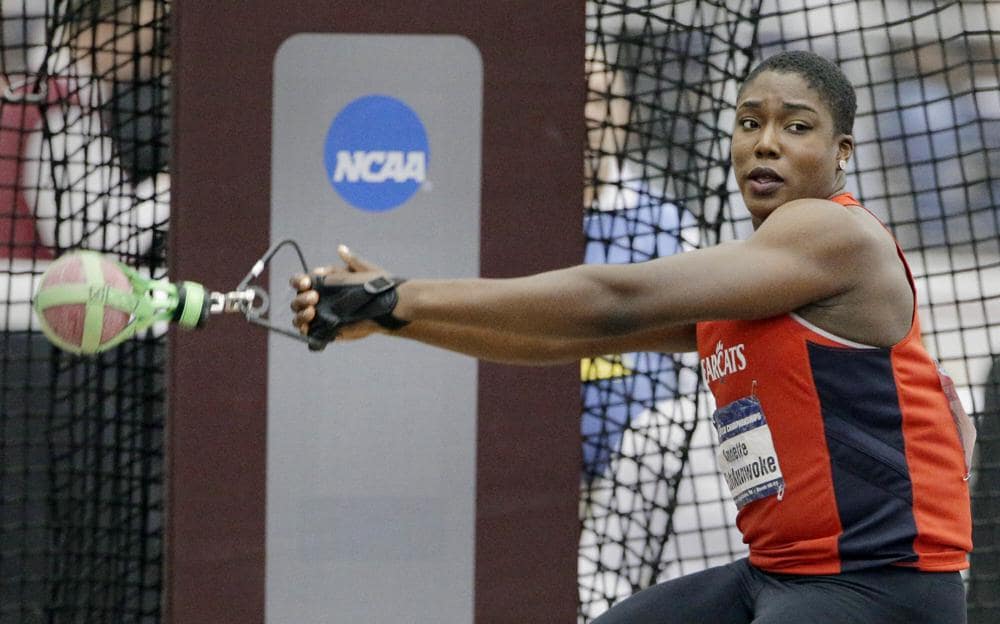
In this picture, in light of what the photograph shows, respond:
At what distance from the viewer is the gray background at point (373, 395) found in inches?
128

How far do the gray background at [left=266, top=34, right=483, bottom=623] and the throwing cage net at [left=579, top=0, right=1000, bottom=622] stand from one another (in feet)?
2.77

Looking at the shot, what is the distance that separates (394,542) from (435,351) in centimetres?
46

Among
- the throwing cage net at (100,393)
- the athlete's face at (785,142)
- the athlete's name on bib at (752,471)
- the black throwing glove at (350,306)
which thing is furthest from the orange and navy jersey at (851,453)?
the throwing cage net at (100,393)

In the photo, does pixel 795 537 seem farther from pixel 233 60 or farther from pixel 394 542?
pixel 233 60

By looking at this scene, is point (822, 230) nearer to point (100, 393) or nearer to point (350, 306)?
point (350, 306)

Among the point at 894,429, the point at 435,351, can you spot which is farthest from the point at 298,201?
the point at 894,429

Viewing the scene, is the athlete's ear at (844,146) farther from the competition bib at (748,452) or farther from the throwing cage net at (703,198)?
the throwing cage net at (703,198)

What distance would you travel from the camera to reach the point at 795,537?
2682 millimetres

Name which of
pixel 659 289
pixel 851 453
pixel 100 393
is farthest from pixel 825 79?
pixel 100 393

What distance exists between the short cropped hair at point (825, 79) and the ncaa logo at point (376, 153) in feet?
2.79

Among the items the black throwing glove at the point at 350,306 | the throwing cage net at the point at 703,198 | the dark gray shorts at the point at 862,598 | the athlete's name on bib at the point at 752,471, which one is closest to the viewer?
the black throwing glove at the point at 350,306

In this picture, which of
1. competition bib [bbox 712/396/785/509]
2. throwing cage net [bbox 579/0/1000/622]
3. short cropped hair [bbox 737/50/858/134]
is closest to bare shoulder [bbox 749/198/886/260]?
short cropped hair [bbox 737/50/858/134]

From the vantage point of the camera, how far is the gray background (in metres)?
3.24

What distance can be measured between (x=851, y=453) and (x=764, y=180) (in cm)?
58
